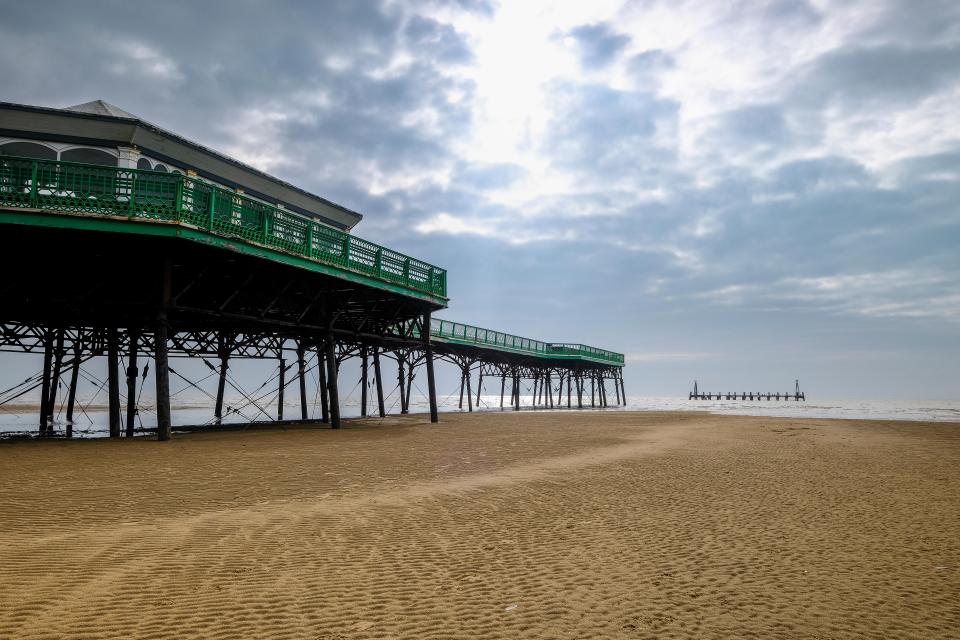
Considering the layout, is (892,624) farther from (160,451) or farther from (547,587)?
(160,451)

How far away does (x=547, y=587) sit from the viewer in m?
4.75

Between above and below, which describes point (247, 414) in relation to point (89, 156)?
below

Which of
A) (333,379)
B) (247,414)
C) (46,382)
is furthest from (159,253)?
(247,414)

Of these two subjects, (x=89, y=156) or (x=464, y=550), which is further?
(x=89, y=156)

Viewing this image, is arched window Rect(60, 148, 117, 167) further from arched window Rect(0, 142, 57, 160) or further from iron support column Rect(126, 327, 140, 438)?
iron support column Rect(126, 327, 140, 438)

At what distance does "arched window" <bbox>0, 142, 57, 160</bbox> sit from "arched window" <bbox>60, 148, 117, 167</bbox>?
1.19 ft

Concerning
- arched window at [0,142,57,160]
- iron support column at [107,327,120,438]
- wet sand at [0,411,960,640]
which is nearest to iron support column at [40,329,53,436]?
iron support column at [107,327,120,438]

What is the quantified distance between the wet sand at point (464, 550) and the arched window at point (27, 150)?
9.72 m

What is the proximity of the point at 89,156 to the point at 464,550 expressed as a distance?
17.7 m

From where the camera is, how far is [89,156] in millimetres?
16906

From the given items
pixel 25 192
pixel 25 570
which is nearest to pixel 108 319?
pixel 25 192

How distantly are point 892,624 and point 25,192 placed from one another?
677 inches

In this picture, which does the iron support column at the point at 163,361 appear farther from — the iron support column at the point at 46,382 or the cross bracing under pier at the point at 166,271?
the iron support column at the point at 46,382

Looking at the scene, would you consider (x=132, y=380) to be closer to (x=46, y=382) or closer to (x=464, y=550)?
(x=46, y=382)
